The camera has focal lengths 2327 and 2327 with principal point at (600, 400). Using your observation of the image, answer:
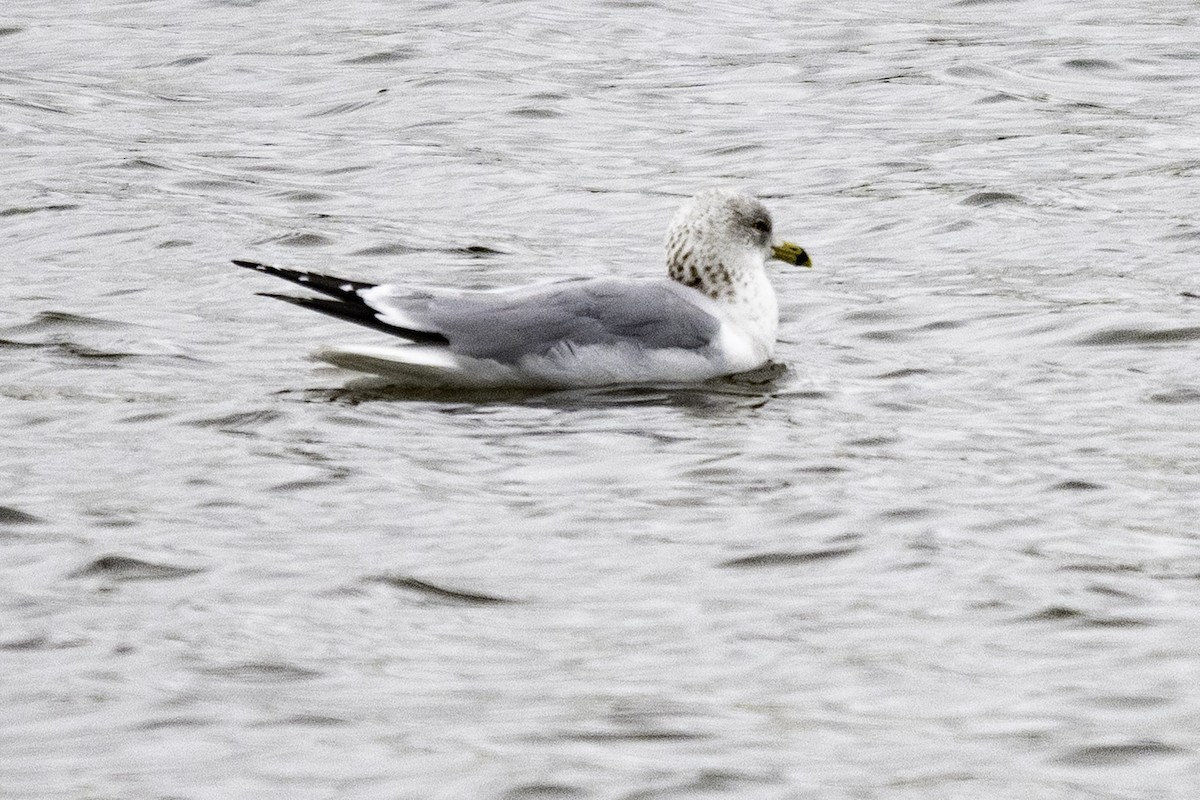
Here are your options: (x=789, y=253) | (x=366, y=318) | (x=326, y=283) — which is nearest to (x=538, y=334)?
(x=366, y=318)

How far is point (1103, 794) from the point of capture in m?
5.41

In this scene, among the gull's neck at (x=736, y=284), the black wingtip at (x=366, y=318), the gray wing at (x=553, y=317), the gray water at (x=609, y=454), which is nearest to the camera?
the gray water at (x=609, y=454)

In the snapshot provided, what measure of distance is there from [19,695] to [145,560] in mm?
1183

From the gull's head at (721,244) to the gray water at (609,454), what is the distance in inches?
19.1

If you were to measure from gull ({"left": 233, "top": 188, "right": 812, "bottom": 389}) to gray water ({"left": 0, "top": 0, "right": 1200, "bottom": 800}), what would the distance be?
14 cm

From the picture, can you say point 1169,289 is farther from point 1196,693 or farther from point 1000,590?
point 1196,693

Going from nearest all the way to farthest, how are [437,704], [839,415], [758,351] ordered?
[437,704] → [839,415] → [758,351]

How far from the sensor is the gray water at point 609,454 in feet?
19.0

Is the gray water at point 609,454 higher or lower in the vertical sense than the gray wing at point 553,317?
lower

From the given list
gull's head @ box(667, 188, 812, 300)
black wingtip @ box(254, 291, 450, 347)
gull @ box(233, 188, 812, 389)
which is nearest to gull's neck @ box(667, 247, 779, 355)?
gull's head @ box(667, 188, 812, 300)

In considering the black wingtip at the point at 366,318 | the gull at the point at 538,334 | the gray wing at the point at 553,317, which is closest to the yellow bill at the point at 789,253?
the gull at the point at 538,334

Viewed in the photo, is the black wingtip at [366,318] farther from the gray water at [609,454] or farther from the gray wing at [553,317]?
the gray water at [609,454]

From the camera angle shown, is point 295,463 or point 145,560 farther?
point 295,463

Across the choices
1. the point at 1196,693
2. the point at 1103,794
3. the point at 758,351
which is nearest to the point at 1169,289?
the point at 758,351
